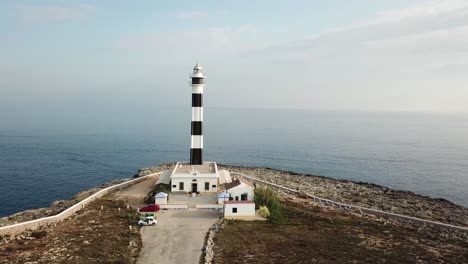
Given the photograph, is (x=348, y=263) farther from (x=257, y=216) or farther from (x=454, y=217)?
(x=454, y=217)

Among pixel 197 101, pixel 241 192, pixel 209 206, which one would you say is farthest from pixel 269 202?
pixel 197 101

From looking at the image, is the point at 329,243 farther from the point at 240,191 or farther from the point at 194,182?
the point at 194,182

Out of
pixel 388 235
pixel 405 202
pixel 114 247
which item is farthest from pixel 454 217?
pixel 114 247

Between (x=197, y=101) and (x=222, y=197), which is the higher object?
(x=197, y=101)

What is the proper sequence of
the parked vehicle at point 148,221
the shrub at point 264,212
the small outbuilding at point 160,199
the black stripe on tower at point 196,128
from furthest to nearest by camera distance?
the black stripe on tower at point 196,128
the small outbuilding at point 160,199
the shrub at point 264,212
the parked vehicle at point 148,221

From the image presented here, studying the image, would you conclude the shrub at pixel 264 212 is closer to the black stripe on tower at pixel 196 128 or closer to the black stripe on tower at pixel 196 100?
the black stripe on tower at pixel 196 128

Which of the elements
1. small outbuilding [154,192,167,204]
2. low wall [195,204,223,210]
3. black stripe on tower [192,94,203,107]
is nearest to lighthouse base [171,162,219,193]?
small outbuilding [154,192,167,204]

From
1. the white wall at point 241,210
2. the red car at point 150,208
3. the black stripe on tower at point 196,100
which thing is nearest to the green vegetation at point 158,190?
the red car at point 150,208
